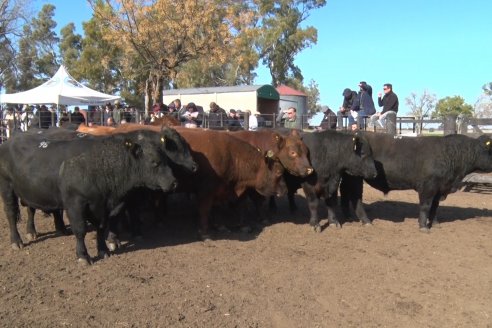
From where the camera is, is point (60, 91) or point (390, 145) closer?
point (390, 145)

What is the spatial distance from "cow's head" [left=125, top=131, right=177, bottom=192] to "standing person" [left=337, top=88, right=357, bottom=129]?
9268 millimetres

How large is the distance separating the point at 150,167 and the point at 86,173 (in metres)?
0.80

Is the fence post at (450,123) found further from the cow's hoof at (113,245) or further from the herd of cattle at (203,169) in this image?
the cow's hoof at (113,245)

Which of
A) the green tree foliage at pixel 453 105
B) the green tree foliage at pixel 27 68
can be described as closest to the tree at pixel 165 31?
the green tree foliage at pixel 27 68

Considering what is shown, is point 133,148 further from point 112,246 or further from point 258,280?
point 258,280

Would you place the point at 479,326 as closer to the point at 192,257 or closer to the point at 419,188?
the point at 192,257

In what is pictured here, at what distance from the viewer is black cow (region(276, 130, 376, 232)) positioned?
8.75 m

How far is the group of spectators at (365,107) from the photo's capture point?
13.3 m

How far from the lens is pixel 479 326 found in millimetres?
4910

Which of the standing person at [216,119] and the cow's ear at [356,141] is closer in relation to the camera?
the cow's ear at [356,141]

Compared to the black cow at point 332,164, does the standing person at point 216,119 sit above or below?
above

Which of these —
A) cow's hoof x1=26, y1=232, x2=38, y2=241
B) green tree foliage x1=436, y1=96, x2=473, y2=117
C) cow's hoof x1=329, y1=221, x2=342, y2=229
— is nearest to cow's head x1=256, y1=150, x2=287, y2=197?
cow's hoof x1=329, y1=221, x2=342, y2=229

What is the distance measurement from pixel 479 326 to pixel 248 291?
2343mm

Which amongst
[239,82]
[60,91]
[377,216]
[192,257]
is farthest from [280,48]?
→ [192,257]
